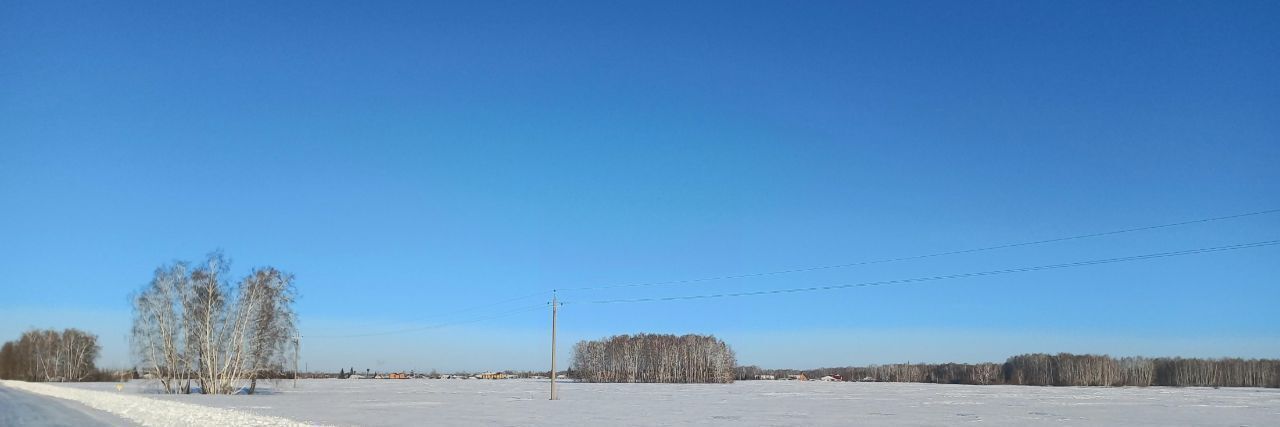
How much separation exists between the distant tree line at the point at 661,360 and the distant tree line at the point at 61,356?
82.4 m

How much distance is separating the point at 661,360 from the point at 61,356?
98.5 metres

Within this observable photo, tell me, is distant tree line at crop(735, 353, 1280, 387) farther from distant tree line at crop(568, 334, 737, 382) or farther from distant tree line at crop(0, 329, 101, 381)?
distant tree line at crop(0, 329, 101, 381)

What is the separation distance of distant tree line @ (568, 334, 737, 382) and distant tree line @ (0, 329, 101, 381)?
8236 cm

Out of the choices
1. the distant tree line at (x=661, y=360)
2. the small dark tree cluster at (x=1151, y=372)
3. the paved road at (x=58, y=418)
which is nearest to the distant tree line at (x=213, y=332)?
the paved road at (x=58, y=418)

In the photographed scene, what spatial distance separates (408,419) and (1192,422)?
93.8 feet

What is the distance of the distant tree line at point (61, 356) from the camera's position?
14788cm

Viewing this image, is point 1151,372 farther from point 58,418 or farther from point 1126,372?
point 58,418

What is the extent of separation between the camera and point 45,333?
521 ft

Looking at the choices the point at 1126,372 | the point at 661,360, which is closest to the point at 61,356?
the point at 661,360

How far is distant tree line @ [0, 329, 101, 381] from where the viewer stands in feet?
485

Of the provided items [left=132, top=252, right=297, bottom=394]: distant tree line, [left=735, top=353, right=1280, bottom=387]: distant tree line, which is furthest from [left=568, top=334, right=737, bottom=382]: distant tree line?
[left=132, top=252, right=297, bottom=394]: distant tree line

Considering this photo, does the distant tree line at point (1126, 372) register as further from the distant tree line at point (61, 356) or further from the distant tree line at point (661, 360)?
the distant tree line at point (61, 356)

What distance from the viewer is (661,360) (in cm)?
14200

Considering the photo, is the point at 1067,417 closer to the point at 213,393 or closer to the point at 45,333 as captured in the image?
the point at 213,393
